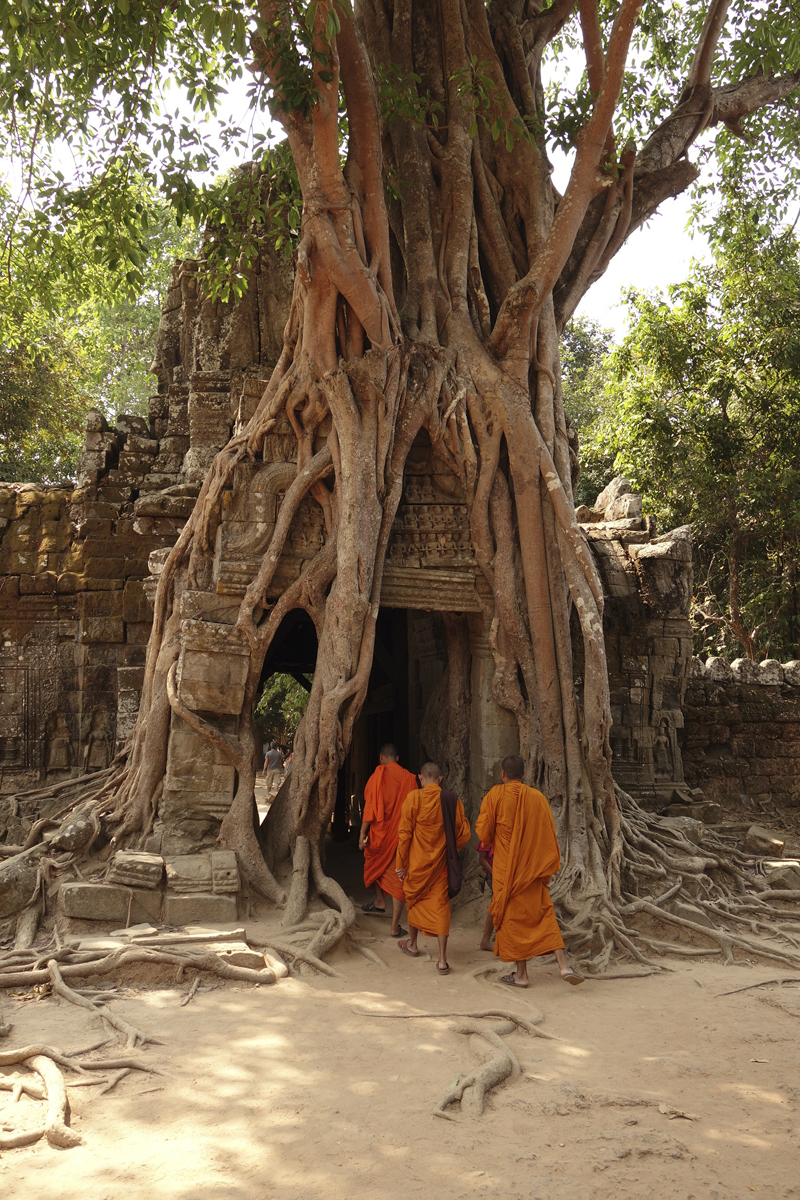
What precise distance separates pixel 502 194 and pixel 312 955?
5340mm

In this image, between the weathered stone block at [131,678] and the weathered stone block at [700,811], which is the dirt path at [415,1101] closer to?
the weathered stone block at [700,811]

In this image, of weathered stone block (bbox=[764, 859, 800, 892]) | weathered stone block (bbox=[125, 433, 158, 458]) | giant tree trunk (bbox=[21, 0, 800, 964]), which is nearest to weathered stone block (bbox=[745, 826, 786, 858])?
weathered stone block (bbox=[764, 859, 800, 892])

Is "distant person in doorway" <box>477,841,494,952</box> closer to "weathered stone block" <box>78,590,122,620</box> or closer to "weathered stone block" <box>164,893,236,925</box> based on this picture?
"weathered stone block" <box>164,893,236,925</box>

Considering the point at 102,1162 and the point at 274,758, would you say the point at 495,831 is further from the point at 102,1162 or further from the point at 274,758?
the point at 274,758

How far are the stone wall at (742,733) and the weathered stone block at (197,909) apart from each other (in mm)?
4890

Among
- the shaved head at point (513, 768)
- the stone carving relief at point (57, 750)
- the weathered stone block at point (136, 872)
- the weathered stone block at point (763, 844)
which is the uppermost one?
the shaved head at point (513, 768)

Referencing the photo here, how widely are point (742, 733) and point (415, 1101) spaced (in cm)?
615

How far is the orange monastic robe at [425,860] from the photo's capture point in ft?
15.1

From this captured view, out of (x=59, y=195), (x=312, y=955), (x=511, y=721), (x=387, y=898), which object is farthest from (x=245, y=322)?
(x=312, y=955)

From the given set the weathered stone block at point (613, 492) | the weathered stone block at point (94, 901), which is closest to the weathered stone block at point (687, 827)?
the weathered stone block at point (613, 492)

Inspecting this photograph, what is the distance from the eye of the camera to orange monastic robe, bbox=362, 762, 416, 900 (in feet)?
17.5

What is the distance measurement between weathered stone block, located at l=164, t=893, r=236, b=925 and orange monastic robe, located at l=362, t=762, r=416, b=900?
937 mm

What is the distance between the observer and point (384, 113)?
6.09 metres

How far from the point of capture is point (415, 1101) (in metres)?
2.96
